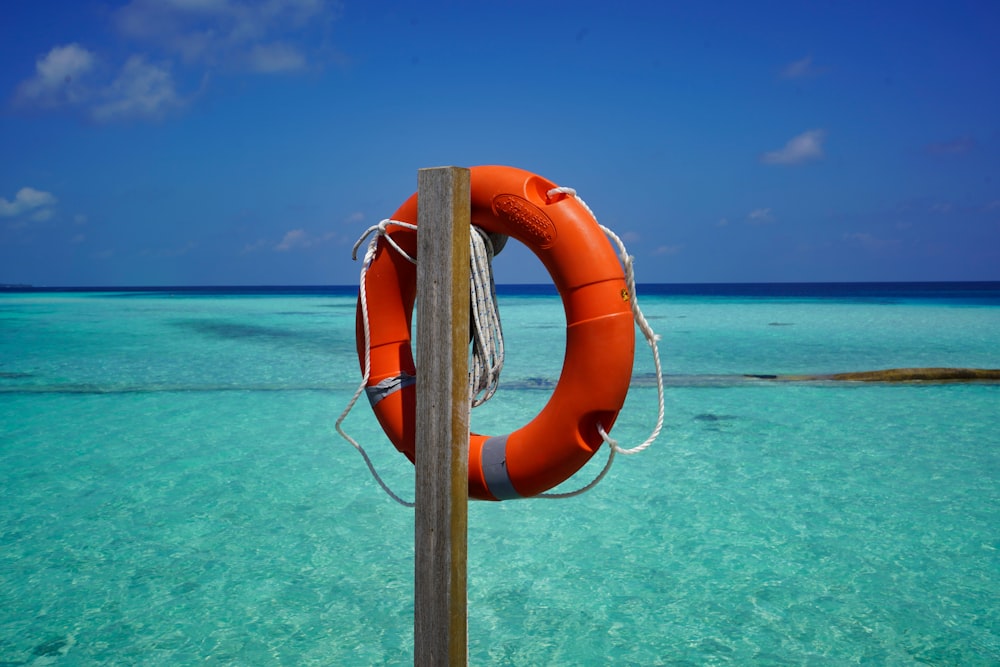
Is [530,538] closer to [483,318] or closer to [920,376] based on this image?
[483,318]

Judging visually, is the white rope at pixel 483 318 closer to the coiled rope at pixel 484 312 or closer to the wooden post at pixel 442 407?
the coiled rope at pixel 484 312

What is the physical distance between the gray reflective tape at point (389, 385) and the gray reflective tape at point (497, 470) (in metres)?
0.23

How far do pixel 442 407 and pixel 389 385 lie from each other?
0.30 metres

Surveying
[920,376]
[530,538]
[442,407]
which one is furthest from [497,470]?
[920,376]

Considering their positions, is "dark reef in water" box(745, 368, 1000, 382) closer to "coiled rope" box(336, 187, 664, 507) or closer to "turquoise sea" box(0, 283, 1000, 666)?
"turquoise sea" box(0, 283, 1000, 666)

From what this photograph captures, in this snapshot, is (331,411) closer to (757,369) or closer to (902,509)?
(902,509)

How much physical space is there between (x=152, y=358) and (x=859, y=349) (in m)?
9.80

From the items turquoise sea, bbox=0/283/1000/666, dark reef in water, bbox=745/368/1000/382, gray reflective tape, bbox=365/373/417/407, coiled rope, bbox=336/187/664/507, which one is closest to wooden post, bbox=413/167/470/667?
coiled rope, bbox=336/187/664/507

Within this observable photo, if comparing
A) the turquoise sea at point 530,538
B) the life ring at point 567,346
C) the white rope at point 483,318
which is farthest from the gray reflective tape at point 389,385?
the turquoise sea at point 530,538

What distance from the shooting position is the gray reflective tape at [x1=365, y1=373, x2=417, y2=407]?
1745 mm

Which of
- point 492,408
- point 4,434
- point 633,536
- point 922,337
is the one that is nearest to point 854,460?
point 633,536

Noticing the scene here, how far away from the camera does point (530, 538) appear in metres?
3.54

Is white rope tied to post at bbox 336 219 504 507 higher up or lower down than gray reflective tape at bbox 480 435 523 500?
higher up

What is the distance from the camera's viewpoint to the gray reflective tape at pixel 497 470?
5.57ft
